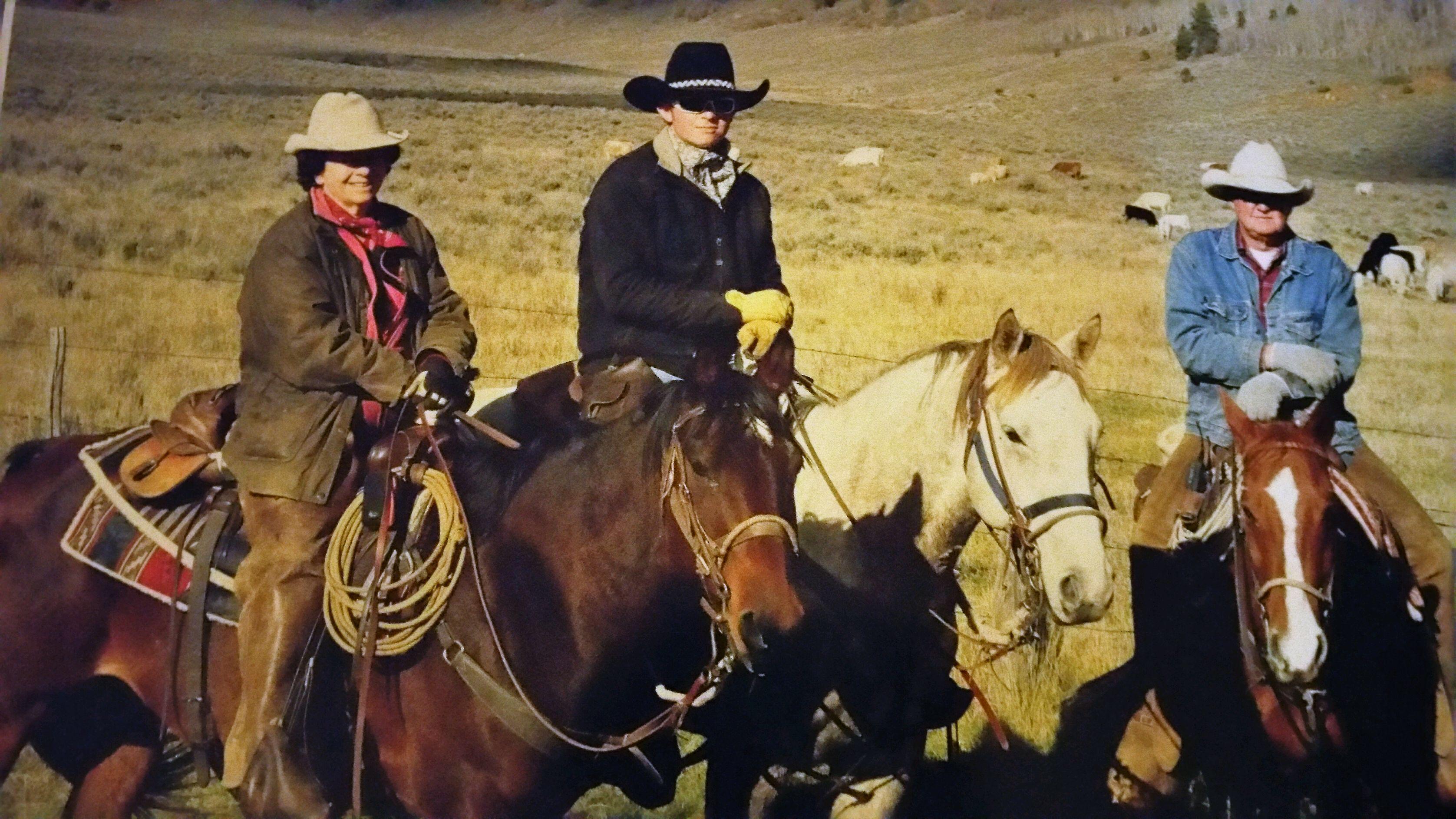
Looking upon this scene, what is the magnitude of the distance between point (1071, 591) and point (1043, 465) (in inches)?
16.2

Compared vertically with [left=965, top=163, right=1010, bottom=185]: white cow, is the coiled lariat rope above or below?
below

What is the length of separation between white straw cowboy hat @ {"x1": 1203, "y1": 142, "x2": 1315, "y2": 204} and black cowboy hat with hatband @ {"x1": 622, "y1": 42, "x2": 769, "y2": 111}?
1873mm

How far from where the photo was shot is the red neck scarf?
4.90 m

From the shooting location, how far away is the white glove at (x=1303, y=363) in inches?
→ 209

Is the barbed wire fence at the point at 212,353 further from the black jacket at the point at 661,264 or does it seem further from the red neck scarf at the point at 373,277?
the red neck scarf at the point at 373,277

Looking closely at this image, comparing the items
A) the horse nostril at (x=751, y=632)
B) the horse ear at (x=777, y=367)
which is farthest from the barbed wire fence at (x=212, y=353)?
the horse nostril at (x=751, y=632)

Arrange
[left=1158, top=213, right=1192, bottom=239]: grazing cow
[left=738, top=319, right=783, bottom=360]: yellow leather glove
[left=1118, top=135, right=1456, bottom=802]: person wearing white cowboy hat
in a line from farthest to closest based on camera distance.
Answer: [left=1158, top=213, right=1192, bottom=239]: grazing cow → [left=1118, top=135, right=1456, bottom=802]: person wearing white cowboy hat → [left=738, top=319, right=783, bottom=360]: yellow leather glove

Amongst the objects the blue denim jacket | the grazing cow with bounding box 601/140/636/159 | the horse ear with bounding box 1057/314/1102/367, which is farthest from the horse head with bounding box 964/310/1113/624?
the grazing cow with bounding box 601/140/636/159

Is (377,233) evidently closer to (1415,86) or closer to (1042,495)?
(1042,495)

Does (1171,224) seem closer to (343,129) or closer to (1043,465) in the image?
(1043,465)

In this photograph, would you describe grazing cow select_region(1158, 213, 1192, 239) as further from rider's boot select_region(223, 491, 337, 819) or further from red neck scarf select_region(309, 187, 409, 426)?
rider's boot select_region(223, 491, 337, 819)

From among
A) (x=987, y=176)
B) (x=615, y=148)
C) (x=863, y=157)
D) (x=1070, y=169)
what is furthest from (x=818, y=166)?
(x=1070, y=169)

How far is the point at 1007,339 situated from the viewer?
180 inches

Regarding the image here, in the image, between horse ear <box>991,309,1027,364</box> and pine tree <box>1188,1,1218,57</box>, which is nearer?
horse ear <box>991,309,1027,364</box>
